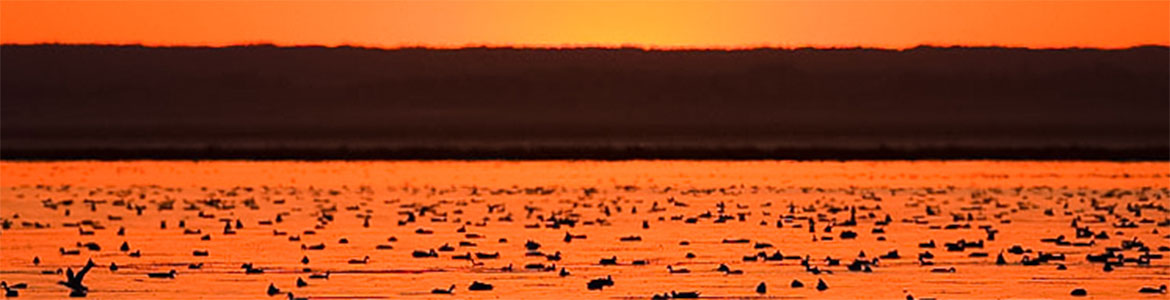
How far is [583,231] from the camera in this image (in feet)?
155

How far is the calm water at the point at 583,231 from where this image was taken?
36.0 metres

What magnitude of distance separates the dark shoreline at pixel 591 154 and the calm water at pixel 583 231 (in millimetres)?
20971

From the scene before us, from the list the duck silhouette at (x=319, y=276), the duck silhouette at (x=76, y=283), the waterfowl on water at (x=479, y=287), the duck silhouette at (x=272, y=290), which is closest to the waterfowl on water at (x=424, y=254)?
the duck silhouette at (x=319, y=276)

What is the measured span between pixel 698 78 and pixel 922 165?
7917 cm

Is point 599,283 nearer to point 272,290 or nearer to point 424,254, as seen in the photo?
point 272,290

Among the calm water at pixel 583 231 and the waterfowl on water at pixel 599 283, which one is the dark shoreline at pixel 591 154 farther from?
the waterfowl on water at pixel 599 283

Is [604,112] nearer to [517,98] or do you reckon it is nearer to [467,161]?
[517,98]

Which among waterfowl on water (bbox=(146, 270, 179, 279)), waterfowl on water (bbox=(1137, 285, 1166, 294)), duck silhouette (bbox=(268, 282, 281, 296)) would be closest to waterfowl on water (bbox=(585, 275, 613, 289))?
duck silhouette (bbox=(268, 282, 281, 296))

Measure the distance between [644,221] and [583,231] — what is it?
2.53 metres

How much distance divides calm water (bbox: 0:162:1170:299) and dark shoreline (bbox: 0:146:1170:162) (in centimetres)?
2097

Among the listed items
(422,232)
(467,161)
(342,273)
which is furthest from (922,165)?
(342,273)

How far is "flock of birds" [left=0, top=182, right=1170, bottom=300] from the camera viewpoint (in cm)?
3869

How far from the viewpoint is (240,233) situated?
153 feet

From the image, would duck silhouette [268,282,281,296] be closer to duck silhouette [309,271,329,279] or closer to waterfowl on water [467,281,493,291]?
duck silhouette [309,271,329,279]
